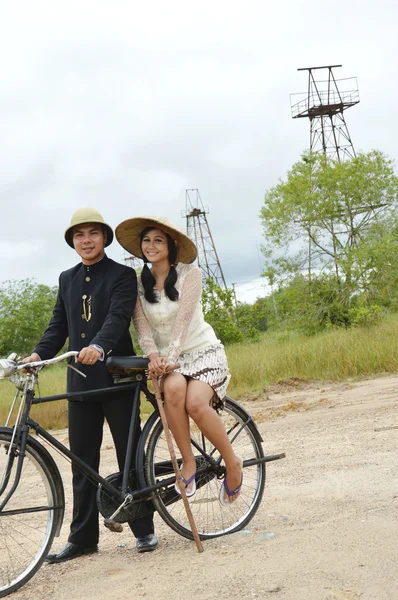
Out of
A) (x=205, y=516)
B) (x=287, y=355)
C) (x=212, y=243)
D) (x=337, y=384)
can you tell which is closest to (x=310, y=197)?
(x=287, y=355)

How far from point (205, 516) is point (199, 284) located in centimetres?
162

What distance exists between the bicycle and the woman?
15cm

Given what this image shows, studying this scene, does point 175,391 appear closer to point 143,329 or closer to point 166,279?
point 143,329

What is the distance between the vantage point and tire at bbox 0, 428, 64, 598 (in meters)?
4.32

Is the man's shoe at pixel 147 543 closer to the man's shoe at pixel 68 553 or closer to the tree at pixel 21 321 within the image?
the man's shoe at pixel 68 553

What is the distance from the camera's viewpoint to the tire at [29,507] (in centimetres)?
432

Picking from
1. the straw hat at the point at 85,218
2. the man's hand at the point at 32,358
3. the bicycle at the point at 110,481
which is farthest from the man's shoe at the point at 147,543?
the straw hat at the point at 85,218

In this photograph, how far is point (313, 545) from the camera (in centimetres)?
435

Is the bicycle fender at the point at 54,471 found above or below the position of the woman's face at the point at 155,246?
below

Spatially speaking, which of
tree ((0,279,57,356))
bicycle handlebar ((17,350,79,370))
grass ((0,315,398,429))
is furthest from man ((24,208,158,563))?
tree ((0,279,57,356))

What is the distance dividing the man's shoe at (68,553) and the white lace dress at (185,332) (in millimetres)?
1225

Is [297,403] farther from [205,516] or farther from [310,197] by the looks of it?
[310,197]

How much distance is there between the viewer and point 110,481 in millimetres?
4703

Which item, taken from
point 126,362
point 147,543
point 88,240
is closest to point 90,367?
point 126,362
